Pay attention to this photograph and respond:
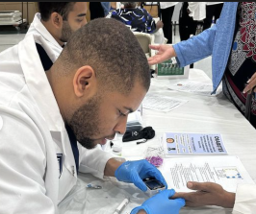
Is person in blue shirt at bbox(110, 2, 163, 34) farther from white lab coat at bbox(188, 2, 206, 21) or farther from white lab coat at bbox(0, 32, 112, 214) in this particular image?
white lab coat at bbox(0, 32, 112, 214)

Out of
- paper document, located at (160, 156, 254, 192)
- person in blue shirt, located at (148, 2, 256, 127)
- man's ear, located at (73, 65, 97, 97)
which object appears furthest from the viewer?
person in blue shirt, located at (148, 2, 256, 127)

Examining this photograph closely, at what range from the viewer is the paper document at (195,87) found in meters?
1.77

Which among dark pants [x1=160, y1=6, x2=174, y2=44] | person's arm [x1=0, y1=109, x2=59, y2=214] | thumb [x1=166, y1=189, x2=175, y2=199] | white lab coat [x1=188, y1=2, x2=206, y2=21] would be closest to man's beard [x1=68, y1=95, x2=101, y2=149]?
person's arm [x1=0, y1=109, x2=59, y2=214]

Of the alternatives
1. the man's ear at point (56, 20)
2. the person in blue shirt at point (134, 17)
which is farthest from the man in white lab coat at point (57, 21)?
the person in blue shirt at point (134, 17)

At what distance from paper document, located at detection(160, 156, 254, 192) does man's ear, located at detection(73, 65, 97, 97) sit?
42 cm

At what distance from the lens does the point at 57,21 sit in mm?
1663

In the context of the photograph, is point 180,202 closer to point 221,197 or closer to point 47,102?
point 221,197

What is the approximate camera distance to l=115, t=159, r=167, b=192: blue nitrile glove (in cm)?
90

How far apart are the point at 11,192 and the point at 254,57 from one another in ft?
4.00

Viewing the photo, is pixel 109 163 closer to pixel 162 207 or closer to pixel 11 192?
pixel 162 207

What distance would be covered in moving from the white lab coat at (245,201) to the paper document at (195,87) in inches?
38.1

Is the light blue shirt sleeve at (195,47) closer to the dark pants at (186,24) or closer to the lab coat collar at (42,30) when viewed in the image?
the lab coat collar at (42,30)

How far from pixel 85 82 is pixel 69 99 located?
8 cm

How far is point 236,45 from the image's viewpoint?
149 centimetres
